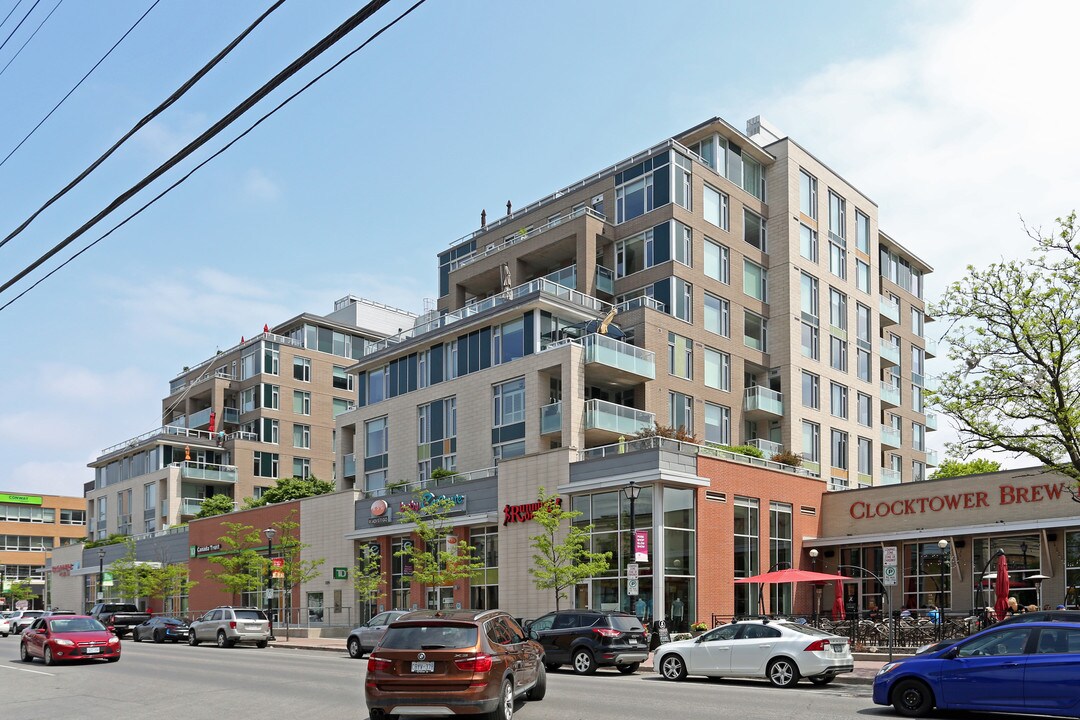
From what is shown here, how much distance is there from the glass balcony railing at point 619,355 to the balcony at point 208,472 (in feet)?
145

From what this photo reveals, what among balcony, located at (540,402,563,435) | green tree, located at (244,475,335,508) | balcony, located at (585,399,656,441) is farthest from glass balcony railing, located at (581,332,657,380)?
green tree, located at (244,475,335,508)

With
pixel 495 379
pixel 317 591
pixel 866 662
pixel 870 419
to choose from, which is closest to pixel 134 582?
pixel 317 591

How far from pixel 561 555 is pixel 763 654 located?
16.5 meters

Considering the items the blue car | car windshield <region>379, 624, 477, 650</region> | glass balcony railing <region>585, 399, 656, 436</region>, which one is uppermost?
glass balcony railing <region>585, 399, 656, 436</region>

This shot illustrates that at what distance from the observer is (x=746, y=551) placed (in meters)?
42.5

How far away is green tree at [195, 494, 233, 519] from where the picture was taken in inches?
2835

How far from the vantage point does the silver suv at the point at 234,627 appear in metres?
41.3

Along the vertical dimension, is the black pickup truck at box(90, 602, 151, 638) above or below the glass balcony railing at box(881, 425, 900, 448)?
below

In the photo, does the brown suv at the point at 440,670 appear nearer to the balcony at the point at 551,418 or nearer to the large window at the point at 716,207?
the balcony at the point at 551,418

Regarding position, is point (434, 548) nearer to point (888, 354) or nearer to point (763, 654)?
point (763, 654)

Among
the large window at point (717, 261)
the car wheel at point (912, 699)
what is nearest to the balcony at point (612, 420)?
the large window at point (717, 261)

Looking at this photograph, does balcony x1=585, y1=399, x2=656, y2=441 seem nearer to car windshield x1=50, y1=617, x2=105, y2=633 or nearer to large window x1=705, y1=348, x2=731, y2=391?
large window x1=705, y1=348, x2=731, y2=391

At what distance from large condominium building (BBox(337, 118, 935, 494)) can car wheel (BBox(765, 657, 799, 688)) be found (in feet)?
73.5

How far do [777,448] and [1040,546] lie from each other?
1536 centimetres
